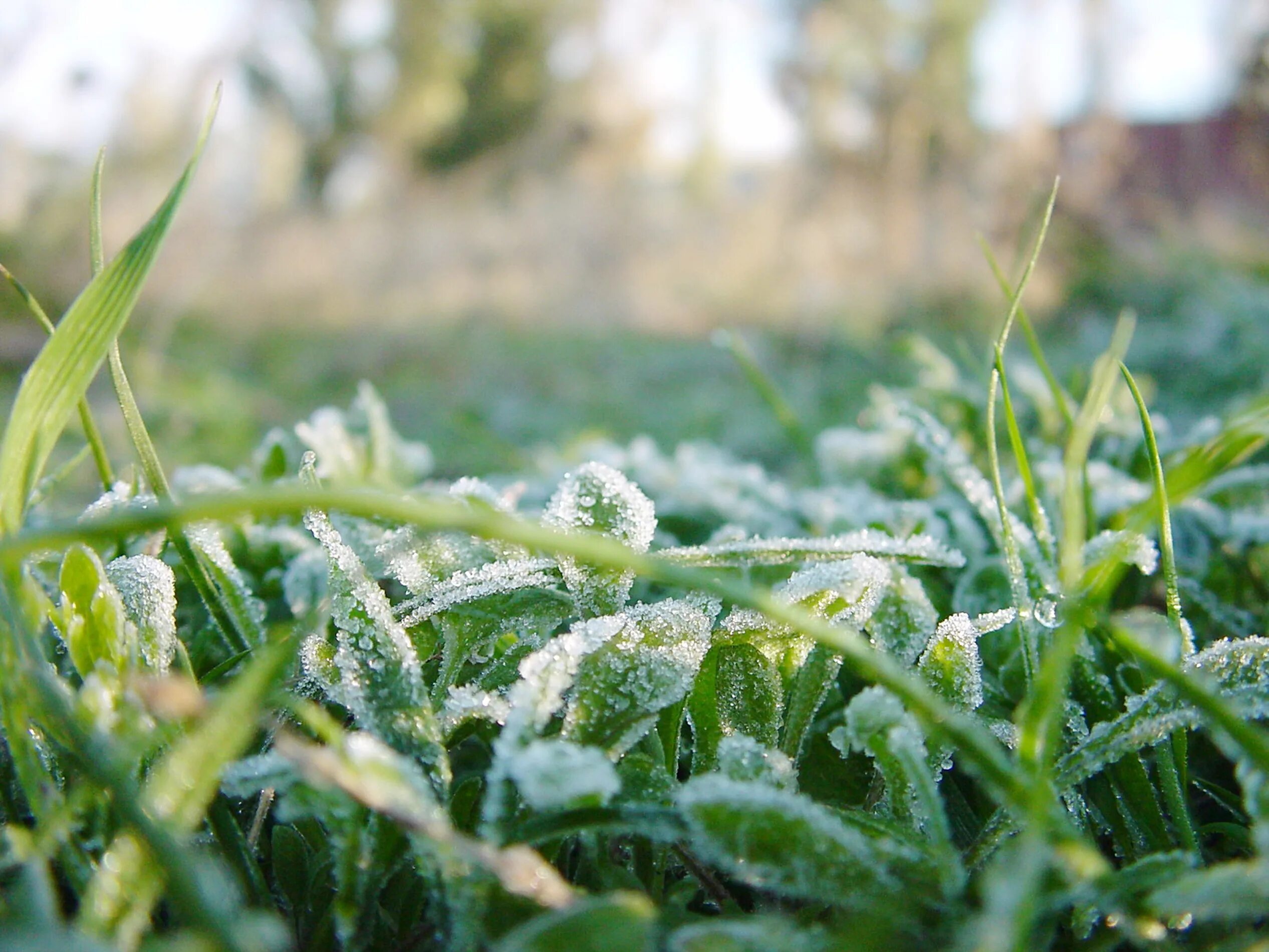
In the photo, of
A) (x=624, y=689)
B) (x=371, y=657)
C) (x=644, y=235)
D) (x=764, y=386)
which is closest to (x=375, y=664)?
(x=371, y=657)

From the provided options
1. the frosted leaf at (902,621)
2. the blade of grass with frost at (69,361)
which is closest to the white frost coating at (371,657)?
the blade of grass with frost at (69,361)

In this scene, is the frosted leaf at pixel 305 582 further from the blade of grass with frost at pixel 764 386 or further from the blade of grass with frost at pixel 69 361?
the blade of grass with frost at pixel 764 386

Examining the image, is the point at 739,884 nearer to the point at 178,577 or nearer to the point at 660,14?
the point at 178,577

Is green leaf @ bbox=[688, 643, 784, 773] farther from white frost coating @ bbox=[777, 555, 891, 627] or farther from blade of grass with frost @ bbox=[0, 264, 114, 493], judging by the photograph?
blade of grass with frost @ bbox=[0, 264, 114, 493]

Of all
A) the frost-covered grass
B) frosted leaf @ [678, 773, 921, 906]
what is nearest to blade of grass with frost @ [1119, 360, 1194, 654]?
the frost-covered grass

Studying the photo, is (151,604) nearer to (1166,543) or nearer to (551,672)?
(551,672)
